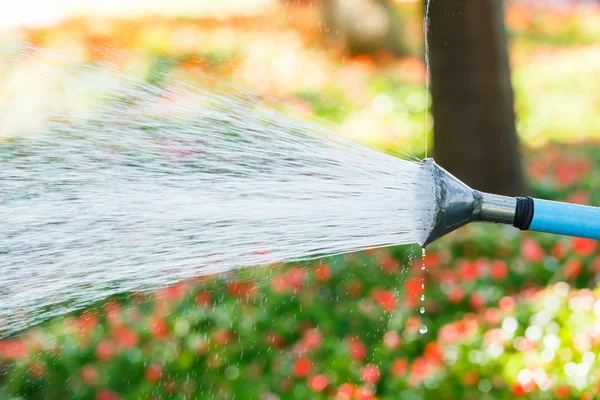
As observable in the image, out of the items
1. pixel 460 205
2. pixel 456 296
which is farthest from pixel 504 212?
pixel 456 296

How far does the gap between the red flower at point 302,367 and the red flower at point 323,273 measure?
0.99 metres

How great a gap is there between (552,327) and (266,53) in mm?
8329

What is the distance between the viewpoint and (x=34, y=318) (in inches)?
151

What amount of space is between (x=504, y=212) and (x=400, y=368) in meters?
2.00

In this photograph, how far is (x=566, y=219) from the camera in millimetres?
1770

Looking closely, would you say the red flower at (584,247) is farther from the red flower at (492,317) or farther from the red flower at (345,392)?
the red flower at (345,392)

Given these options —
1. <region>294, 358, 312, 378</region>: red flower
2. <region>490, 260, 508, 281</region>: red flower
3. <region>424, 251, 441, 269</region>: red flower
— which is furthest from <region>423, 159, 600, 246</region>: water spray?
<region>424, 251, 441, 269</region>: red flower

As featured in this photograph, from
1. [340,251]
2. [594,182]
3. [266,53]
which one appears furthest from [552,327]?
[266,53]

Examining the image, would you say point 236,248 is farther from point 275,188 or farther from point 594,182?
point 594,182

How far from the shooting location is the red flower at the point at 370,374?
3684mm

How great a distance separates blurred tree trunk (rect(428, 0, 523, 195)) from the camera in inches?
239

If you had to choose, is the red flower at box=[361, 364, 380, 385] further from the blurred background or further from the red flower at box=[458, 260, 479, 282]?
the red flower at box=[458, 260, 479, 282]

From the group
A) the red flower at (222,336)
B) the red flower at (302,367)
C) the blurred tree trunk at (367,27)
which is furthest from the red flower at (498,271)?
the blurred tree trunk at (367,27)

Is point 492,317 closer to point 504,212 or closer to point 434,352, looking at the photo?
point 434,352
